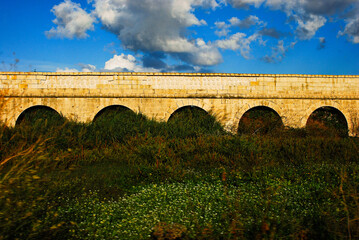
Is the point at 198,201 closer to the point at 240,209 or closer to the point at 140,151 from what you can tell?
the point at 240,209

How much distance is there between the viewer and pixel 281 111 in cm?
1451

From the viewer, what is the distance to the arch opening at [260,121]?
1409cm

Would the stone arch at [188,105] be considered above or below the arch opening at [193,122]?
above

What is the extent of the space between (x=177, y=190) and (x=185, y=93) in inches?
360

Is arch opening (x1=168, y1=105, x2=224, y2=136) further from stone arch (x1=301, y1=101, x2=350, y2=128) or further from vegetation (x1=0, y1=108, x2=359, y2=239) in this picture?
stone arch (x1=301, y1=101, x2=350, y2=128)

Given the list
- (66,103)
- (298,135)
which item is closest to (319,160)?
(298,135)

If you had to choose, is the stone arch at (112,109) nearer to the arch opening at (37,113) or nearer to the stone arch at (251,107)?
the arch opening at (37,113)

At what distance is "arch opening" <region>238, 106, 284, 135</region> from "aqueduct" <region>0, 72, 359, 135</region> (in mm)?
356

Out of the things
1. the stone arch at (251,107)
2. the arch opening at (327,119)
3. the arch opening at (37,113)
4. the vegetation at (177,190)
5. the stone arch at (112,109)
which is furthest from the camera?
the arch opening at (327,119)

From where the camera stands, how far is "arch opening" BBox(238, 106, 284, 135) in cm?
1409

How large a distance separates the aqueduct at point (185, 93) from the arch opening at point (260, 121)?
1.17 feet

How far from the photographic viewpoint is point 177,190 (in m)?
5.41

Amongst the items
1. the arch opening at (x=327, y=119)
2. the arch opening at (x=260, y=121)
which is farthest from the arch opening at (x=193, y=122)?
the arch opening at (x=327, y=119)

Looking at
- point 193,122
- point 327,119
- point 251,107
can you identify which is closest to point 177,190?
point 193,122
